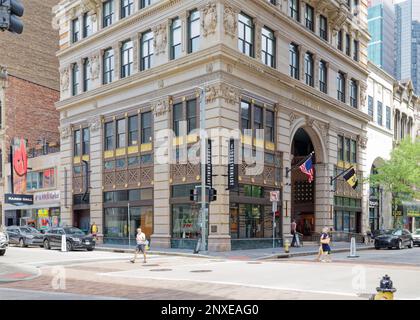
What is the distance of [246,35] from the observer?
33.7 m

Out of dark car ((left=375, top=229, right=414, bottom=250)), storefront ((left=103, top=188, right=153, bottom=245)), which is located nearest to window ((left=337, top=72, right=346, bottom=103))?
dark car ((left=375, top=229, right=414, bottom=250))

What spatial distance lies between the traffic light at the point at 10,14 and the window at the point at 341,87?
3801 cm

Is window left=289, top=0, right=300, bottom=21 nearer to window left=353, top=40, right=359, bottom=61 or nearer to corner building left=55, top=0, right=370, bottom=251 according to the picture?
corner building left=55, top=0, right=370, bottom=251

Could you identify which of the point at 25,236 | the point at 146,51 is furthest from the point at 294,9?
the point at 25,236

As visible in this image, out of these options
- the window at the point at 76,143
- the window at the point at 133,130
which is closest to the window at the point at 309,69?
the window at the point at 133,130

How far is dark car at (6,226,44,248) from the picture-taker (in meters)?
36.0

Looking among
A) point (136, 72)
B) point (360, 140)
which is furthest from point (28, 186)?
point (360, 140)

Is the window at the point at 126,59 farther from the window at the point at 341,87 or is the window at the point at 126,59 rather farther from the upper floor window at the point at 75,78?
the window at the point at 341,87

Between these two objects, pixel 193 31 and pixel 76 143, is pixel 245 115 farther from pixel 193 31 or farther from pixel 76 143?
pixel 76 143

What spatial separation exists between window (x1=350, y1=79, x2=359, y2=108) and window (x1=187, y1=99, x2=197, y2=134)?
20.0 metres

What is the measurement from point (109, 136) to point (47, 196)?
11.6m

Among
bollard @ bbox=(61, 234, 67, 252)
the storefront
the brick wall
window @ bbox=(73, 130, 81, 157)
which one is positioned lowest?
bollard @ bbox=(61, 234, 67, 252)

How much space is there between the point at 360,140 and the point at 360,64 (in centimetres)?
715

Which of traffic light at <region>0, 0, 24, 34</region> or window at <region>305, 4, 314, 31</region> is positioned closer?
traffic light at <region>0, 0, 24, 34</region>
